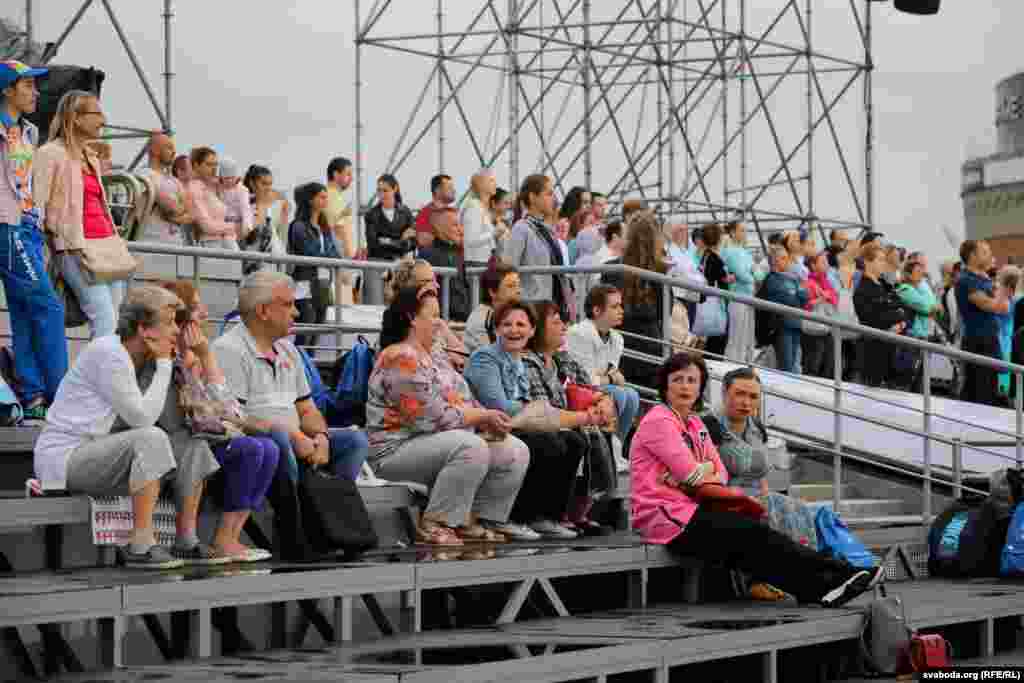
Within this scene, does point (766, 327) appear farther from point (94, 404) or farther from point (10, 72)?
point (94, 404)

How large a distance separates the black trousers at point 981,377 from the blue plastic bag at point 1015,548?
5033 mm

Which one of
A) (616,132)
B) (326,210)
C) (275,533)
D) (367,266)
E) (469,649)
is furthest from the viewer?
(616,132)

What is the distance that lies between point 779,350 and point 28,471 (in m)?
8.12

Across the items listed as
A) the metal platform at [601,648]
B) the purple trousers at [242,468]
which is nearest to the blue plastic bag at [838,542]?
the metal platform at [601,648]

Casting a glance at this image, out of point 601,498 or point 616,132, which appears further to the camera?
point 616,132

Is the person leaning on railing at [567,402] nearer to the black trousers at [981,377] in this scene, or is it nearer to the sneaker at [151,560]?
the sneaker at [151,560]

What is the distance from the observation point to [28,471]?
343 inches

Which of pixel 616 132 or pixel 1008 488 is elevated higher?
pixel 616 132

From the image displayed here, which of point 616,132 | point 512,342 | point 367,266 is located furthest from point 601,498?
point 616,132

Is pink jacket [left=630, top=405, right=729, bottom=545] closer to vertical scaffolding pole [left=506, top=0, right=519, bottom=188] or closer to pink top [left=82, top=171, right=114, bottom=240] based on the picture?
pink top [left=82, top=171, right=114, bottom=240]

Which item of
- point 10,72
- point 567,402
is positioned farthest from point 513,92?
point 10,72

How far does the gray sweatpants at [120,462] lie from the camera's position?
7.58 meters

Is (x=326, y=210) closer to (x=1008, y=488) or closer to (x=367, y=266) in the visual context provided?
(x=367, y=266)

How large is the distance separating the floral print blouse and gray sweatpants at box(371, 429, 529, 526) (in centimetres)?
5
